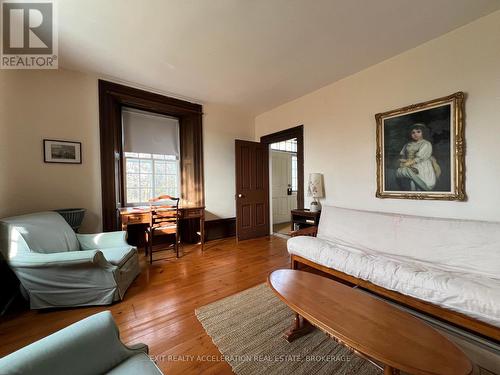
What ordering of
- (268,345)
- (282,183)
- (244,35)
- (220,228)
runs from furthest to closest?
(282,183) < (220,228) < (244,35) < (268,345)

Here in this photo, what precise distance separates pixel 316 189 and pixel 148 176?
2981mm

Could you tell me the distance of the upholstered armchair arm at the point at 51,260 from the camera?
172 centimetres

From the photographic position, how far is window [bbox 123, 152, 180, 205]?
354 centimetres

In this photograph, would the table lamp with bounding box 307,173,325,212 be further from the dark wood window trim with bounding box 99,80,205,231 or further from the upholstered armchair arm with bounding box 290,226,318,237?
the dark wood window trim with bounding box 99,80,205,231

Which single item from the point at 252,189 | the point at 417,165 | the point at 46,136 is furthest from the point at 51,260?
the point at 417,165

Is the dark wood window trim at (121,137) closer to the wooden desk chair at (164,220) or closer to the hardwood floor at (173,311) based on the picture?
the wooden desk chair at (164,220)

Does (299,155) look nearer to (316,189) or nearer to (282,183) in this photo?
(316,189)

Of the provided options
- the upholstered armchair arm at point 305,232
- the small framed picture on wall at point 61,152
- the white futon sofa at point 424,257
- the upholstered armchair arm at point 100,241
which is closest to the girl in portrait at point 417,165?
the white futon sofa at point 424,257

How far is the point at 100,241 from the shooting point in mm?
2406

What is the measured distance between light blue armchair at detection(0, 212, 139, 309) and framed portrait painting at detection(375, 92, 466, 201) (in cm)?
318

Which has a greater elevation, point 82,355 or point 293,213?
point 293,213

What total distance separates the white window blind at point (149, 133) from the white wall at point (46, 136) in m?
0.53

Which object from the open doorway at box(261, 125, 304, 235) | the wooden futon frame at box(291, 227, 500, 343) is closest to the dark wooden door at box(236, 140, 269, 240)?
the open doorway at box(261, 125, 304, 235)

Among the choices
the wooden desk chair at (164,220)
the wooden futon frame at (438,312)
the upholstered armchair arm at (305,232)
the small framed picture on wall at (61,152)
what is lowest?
the wooden futon frame at (438,312)
